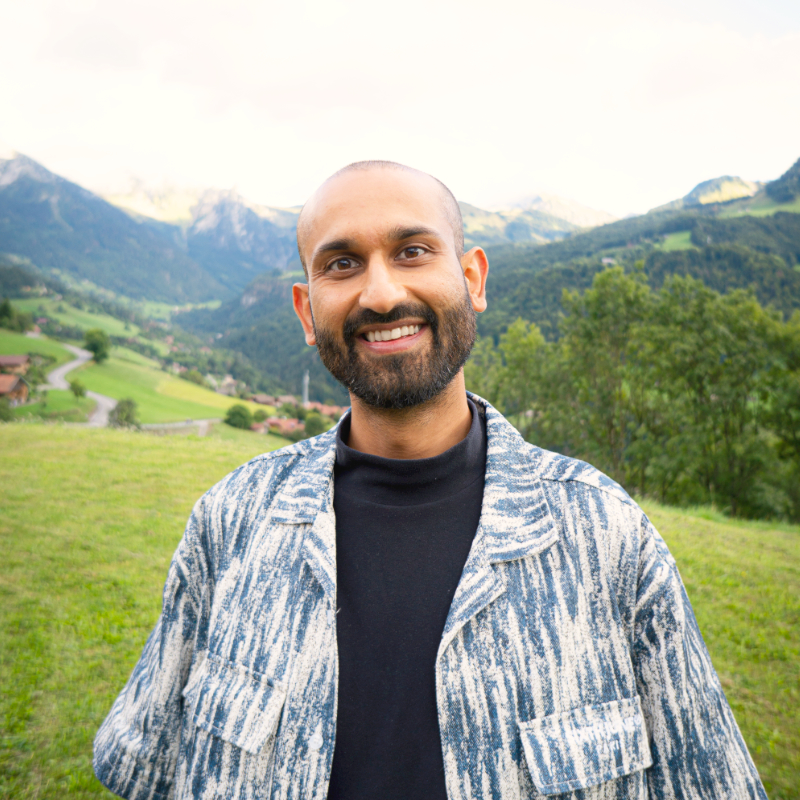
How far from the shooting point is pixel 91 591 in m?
5.40

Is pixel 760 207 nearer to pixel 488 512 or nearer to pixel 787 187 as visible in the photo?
pixel 787 187

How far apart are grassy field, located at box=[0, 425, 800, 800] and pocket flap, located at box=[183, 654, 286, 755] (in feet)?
9.07

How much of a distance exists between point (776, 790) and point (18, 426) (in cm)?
1589

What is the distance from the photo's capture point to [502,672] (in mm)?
1168

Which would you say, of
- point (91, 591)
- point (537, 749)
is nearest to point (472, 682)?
point (537, 749)

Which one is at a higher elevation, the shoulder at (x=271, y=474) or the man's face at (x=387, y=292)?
the man's face at (x=387, y=292)

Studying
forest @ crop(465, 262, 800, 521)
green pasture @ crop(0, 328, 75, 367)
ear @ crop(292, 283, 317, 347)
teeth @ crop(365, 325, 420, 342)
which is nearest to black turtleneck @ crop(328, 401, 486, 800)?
teeth @ crop(365, 325, 420, 342)

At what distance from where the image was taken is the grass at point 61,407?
3609cm

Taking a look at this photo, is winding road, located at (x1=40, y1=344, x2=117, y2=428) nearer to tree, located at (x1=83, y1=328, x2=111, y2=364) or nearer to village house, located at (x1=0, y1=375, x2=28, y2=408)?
tree, located at (x1=83, y1=328, x2=111, y2=364)

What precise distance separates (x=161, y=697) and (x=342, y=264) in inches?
56.3

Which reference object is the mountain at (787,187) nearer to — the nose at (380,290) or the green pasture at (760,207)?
the green pasture at (760,207)

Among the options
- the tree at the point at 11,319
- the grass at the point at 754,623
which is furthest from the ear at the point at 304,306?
the tree at the point at 11,319

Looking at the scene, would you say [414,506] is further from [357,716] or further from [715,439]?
[715,439]

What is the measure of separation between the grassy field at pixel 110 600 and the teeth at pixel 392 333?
3.61m
